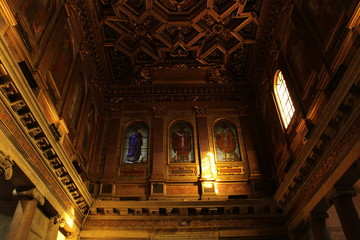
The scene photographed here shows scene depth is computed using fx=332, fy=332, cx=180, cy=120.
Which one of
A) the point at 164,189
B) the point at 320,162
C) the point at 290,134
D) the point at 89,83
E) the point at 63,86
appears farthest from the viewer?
the point at 89,83

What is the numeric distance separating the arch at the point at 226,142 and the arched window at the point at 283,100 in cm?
219

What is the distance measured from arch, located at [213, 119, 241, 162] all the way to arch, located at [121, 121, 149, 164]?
2.56m

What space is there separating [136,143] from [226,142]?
328cm

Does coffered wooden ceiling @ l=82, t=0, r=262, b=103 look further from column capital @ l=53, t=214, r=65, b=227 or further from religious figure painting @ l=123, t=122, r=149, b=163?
column capital @ l=53, t=214, r=65, b=227

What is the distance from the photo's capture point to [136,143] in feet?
39.6

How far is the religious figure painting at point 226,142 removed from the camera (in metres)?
11.7

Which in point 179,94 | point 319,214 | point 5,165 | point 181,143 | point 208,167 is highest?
point 179,94

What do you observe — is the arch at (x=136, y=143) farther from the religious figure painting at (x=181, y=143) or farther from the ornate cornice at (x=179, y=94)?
the ornate cornice at (x=179, y=94)

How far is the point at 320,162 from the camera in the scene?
7.56 m

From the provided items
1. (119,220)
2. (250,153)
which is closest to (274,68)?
(250,153)

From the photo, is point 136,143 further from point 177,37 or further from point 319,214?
point 319,214

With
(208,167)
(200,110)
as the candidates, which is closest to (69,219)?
(208,167)

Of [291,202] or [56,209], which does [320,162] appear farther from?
[56,209]

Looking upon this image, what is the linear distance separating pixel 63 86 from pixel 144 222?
4624 mm
